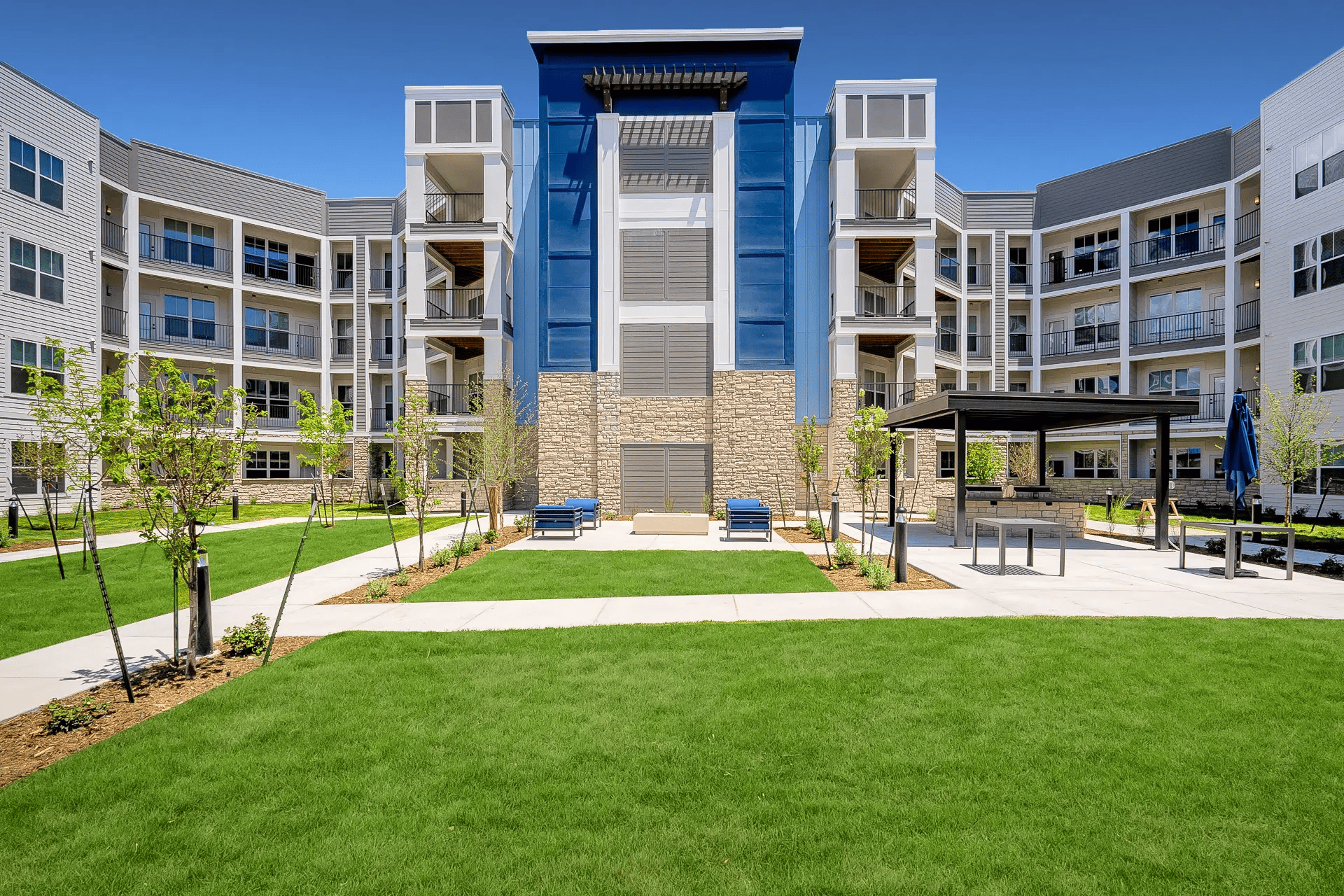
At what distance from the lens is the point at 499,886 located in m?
3.12

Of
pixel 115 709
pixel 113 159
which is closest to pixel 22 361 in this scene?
pixel 113 159

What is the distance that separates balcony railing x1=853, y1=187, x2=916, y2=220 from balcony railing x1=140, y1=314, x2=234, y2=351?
31214 millimetres

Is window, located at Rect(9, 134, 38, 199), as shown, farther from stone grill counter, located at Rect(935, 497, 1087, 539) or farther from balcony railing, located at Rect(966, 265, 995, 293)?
balcony railing, located at Rect(966, 265, 995, 293)

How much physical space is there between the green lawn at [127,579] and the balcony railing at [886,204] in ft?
72.4

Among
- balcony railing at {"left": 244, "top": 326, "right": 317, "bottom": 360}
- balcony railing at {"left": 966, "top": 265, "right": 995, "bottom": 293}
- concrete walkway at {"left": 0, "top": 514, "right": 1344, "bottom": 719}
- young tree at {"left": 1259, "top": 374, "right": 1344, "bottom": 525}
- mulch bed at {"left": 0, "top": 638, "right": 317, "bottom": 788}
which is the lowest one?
concrete walkway at {"left": 0, "top": 514, "right": 1344, "bottom": 719}

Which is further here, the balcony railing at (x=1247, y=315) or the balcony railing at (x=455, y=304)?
the balcony railing at (x=1247, y=315)

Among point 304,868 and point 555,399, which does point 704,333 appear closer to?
point 555,399

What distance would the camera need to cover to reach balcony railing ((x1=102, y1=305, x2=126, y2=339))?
28219 mm

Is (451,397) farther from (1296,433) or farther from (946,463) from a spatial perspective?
(1296,433)

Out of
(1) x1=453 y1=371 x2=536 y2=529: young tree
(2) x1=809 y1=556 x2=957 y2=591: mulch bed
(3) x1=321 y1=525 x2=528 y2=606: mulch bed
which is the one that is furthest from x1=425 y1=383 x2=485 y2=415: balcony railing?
(2) x1=809 y1=556 x2=957 y2=591: mulch bed

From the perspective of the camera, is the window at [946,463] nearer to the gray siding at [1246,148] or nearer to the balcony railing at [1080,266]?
the balcony railing at [1080,266]

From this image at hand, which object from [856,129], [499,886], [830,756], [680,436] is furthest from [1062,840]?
[856,129]

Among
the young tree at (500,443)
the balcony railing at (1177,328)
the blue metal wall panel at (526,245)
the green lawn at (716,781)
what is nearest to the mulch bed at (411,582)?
the young tree at (500,443)

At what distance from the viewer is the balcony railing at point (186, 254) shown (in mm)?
30266
